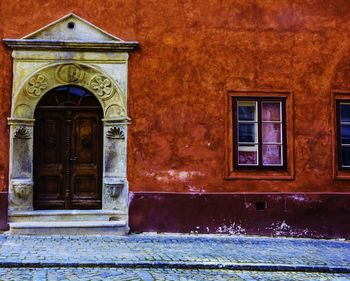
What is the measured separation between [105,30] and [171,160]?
2.93 meters

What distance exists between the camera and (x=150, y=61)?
35.6 ft

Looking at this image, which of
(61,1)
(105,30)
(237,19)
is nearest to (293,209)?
(237,19)

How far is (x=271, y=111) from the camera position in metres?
11.2

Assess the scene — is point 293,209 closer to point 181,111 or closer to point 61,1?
point 181,111

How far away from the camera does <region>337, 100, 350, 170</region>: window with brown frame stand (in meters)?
11.2

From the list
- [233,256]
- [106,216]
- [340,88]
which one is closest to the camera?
[233,256]

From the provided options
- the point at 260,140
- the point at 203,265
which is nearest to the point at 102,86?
the point at 260,140

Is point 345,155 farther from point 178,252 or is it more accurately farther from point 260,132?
point 178,252

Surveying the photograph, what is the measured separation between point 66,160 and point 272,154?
4.19m

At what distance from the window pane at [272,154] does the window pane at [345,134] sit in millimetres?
1384

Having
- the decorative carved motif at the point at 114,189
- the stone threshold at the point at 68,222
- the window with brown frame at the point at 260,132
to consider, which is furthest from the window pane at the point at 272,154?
the stone threshold at the point at 68,222

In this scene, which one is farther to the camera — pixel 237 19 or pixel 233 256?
pixel 237 19

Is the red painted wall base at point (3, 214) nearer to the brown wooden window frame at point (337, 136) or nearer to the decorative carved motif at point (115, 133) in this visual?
the decorative carved motif at point (115, 133)

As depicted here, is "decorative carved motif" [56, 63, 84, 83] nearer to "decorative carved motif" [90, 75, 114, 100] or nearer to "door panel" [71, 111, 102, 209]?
"decorative carved motif" [90, 75, 114, 100]
